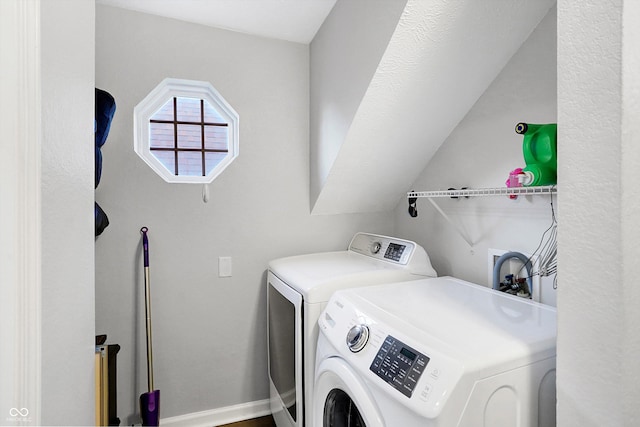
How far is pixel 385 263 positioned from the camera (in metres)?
1.87

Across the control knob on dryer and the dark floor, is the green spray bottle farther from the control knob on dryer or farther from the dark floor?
the dark floor

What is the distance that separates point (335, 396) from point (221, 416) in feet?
3.85

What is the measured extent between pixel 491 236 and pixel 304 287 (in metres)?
0.94

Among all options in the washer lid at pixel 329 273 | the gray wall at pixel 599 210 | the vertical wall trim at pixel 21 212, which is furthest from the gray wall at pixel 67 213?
the gray wall at pixel 599 210

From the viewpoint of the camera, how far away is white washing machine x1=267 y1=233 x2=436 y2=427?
4.86ft

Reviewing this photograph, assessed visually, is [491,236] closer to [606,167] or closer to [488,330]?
[488,330]

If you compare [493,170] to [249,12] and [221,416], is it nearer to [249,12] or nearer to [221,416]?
[249,12]

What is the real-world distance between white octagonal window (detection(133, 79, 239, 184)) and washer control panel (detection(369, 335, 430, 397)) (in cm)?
144

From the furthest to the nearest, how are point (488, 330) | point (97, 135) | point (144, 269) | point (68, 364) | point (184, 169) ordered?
point (184, 169), point (144, 269), point (97, 135), point (488, 330), point (68, 364)

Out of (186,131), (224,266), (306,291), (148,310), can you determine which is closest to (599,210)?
(306,291)

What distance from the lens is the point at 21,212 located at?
26.6 inches

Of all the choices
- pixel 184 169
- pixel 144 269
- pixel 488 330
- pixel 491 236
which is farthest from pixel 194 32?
pixel 488 330

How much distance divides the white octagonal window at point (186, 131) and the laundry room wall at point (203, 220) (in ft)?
0.19

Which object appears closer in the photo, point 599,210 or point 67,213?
point 599,210
